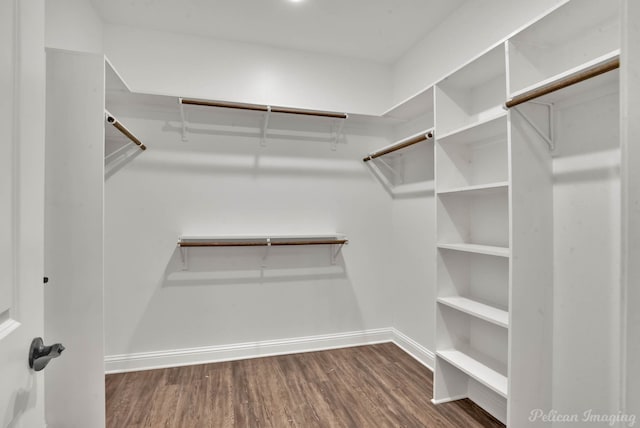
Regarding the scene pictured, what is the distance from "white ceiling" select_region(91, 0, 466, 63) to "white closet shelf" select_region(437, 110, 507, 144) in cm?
104

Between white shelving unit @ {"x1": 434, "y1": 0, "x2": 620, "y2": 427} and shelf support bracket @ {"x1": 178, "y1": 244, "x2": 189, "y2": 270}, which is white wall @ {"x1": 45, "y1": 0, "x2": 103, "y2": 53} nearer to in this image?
shelf support bracket @ {"x1": 178, "y1": 244, "x2": 189, "y2": 270}

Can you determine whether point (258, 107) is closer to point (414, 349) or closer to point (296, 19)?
point (296, 19)

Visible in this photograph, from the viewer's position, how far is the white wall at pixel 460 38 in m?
1.96

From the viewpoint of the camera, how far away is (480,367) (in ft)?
6.47

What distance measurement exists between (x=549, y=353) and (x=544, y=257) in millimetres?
498

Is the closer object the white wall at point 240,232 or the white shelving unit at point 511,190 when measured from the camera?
the white shelving unit at point 511,190

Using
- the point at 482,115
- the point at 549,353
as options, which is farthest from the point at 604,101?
the point at 549,353

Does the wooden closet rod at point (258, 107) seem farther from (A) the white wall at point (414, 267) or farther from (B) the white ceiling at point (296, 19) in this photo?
(A) the white wall at point (414, 267)

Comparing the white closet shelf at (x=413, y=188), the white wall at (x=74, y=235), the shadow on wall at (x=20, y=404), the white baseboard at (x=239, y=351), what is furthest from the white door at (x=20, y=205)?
the white closet shelf at (x=413, y=188)

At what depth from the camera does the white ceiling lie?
2.38m

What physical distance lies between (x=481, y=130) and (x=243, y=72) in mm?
2015

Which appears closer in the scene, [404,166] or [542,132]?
[542,132]

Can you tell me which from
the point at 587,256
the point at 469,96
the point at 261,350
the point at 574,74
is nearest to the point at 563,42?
the point at 574,74

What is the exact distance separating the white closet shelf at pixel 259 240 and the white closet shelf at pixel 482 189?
1079mm
